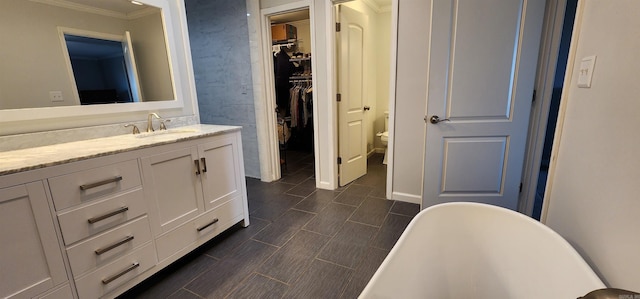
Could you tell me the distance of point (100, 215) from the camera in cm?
131

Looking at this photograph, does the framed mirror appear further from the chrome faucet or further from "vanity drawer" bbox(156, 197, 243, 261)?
"vanity drawer" bbox(156, 197, 243, 261)

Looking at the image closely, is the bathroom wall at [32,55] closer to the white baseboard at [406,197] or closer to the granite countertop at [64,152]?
the granite countertop at [64,152]

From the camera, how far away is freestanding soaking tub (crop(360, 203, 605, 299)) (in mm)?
960

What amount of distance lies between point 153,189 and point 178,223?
300 mm

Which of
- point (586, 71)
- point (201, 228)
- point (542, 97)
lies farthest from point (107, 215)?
point (542, 97)

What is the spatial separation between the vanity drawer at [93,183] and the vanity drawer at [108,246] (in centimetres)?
21

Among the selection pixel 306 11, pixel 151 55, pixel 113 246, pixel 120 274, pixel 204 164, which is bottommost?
pixel 120 274

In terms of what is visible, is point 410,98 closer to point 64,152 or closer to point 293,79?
point 64,152

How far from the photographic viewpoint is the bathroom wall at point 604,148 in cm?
81

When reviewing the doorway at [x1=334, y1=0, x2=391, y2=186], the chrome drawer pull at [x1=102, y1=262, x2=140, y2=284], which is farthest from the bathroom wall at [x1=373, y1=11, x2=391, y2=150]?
the chrome drawer pull at [x1=102, y1=262, x2=140, y2=284]

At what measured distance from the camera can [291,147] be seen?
5145 mm

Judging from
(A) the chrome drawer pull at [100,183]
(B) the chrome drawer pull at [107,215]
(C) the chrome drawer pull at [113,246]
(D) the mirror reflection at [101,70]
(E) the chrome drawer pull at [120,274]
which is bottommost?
(E) the chrome drawer pull at [120,274]


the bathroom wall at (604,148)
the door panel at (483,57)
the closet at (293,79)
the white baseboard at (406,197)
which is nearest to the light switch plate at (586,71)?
the bathroom wall at (604,148)

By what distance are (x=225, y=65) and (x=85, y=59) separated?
1.70 metres
